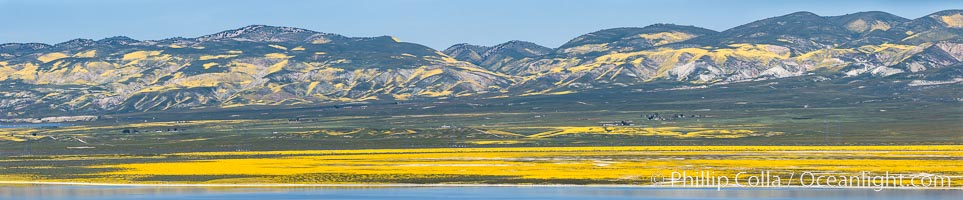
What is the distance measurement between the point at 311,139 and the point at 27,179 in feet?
236

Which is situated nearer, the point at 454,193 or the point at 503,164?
the point at 454,193

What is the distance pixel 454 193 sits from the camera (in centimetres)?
8656

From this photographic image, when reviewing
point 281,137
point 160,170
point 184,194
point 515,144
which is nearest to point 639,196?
point 184,194

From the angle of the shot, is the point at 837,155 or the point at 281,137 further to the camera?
the point at 281,137

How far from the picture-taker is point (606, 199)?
80438 mm

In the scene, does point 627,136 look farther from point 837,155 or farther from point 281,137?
point 837,155

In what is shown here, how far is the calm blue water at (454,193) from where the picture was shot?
266 ft

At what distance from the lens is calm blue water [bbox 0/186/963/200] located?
266 ft

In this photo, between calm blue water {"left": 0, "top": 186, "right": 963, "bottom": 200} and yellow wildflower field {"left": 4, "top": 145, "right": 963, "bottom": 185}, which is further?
yellow wildflower field {"left": 4, "top": 145, "right": 963, "bottom": 185}

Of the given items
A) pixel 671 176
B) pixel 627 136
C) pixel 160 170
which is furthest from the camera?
pixel 627 136

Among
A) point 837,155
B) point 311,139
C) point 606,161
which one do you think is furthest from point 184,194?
point 311,139

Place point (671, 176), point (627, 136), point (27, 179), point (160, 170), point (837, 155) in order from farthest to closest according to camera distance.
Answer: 1. point (627, 136)
2. point (837, 155)
3. point (160, 170)
4. point (27, 179)
5. point (671, 176)

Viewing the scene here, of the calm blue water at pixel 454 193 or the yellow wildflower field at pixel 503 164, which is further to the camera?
the yellow wildflower field at pixel 503 164

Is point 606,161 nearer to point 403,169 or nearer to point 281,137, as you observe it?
point 403,169
